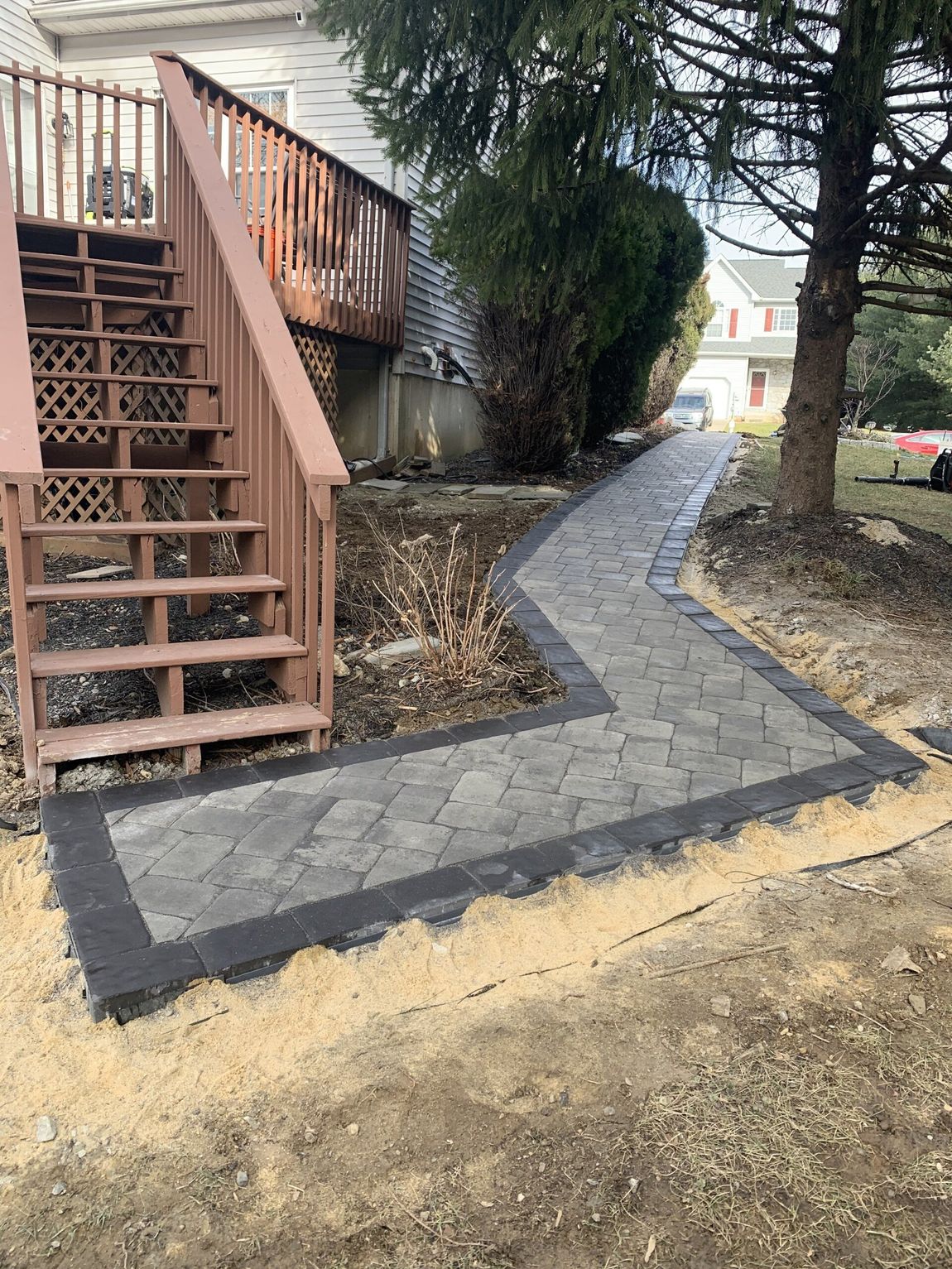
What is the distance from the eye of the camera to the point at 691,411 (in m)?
30.1

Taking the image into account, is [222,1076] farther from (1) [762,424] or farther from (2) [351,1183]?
(1) [762,424]

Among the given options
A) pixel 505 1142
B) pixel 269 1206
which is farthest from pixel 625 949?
pixel 269 1206

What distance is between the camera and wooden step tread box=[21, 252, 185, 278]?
5.19 m

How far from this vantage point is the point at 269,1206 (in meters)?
1.73

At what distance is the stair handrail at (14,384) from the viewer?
119 inches

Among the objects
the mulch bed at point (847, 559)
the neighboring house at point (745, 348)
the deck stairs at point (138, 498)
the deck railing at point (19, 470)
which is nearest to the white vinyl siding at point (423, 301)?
the deck stairs at point (138, 498)

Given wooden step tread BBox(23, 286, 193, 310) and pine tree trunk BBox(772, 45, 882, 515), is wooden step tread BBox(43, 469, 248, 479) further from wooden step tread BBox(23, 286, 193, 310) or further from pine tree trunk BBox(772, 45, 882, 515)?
pine tree trunk BBox(772, 45, 882, 515)

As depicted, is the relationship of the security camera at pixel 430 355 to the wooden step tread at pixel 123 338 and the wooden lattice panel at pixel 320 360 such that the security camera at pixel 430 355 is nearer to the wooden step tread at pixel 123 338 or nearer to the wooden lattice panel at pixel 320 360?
the wooden lattice panel at pixel 320 360

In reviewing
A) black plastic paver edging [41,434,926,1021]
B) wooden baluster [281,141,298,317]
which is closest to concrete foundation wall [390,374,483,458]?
wooden baluster [281,141,298,317]

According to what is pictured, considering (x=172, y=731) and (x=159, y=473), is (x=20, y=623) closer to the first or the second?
(x=172, y=731)

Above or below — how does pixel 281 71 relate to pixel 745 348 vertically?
above

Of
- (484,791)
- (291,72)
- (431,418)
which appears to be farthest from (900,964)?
(291,72)

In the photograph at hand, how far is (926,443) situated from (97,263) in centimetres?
1930

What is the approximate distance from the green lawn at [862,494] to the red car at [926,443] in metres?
4.02
